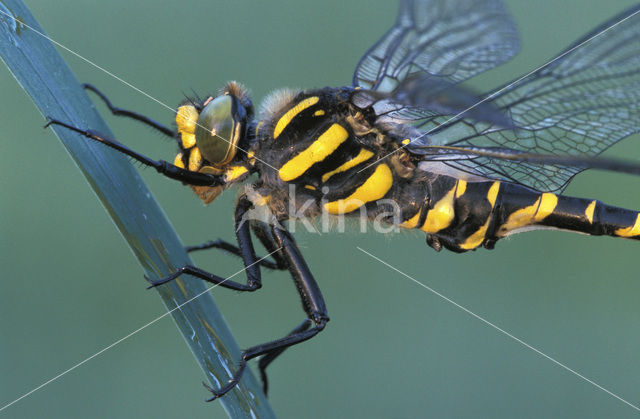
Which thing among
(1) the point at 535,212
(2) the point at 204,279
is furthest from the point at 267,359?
(1) the point at 535,212

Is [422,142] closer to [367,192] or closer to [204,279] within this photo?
[367,192]

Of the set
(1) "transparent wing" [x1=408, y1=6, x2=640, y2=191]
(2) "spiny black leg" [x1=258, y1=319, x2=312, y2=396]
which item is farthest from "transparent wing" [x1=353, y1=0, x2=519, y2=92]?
A: (2) "spiny black leg" [x1=258, y1=319, x2=312, y2=396]

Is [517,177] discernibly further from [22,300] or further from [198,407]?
[22,300]

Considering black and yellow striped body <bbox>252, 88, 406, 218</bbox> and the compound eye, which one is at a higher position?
the compound eye

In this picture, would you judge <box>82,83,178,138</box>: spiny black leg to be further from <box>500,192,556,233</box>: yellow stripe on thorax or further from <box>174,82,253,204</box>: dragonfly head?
<box>500,192,556,233</box>: yellow stripe on thorax

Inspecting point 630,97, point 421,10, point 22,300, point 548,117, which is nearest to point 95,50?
point 22,300

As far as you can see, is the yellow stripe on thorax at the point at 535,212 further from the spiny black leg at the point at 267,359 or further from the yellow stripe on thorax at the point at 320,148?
the spiny black leg at the point at 267,359
